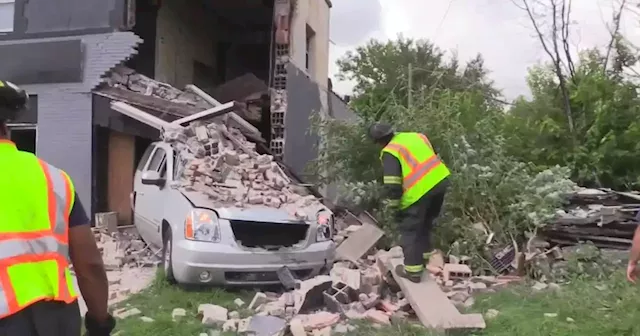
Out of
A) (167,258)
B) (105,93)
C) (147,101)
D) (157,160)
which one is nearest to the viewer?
(167,258)

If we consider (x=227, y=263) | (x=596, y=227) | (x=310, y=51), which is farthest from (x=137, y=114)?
(x=310, y=51)

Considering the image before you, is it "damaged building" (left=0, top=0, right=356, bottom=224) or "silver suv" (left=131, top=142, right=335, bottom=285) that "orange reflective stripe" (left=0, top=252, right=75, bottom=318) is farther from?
"damaged building" (left=0, top=0, right=356, bottom=224)

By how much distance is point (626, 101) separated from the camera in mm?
17625

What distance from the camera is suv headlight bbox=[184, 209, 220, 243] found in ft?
22.6

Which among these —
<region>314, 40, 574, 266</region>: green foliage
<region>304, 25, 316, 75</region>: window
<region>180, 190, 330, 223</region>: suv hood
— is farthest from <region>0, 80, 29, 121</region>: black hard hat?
<region>304, 25, 316, 75</region>: window

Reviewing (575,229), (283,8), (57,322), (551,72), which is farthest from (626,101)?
(57,322)

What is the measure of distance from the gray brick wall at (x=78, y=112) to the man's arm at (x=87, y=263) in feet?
31.5

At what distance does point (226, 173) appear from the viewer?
8.14 metres

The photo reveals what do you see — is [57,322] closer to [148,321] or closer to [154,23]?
[148,321]

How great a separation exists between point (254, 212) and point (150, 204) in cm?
183

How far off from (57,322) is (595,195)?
8198mm

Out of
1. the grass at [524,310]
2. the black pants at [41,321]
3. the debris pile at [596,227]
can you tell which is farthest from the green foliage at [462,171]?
the black pants at [41,321]

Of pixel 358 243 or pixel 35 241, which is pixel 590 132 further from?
pixel 35 241

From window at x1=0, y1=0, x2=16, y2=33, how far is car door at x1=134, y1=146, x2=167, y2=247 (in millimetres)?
5244
